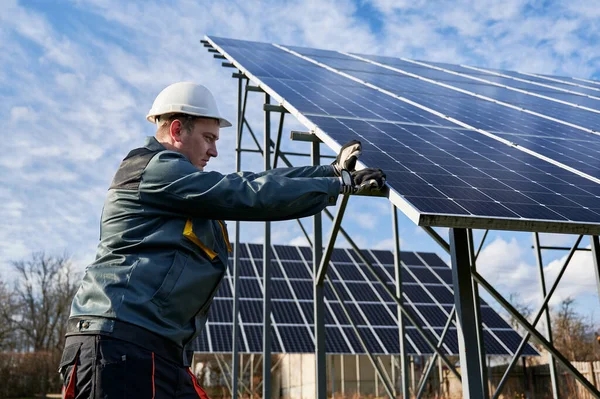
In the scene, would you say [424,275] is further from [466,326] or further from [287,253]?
[466,326]

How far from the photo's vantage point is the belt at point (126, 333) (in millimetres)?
2744

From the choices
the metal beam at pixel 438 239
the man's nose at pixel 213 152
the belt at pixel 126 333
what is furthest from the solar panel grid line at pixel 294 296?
the belt at pixel 126 333

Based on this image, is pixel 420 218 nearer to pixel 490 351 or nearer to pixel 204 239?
pixel 204 239

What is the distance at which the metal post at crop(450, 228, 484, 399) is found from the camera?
4289 millimetres

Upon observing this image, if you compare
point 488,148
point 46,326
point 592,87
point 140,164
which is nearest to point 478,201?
point 488,148

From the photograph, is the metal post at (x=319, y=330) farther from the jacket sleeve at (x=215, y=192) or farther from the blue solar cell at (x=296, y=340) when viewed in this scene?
the blue solar cell at (x=296, y=340)

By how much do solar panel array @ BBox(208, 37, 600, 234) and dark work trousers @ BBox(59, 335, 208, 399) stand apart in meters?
1.82

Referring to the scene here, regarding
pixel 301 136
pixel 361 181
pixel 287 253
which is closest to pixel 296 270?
pixel 287 253

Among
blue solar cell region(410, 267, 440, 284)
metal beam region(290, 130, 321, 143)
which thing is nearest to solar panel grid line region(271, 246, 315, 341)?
blue solar cell region(410, 267, 440, 284)

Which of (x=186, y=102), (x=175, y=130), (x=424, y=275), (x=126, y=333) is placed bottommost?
A: (x=126, y=333)

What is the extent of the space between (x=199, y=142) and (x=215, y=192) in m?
0.53

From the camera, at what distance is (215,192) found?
2.97 metres

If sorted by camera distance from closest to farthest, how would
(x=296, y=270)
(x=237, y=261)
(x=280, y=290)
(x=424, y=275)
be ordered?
(x=237, y=261), (x=280, y=290), (x=296, y=270), (x=424, y=275)

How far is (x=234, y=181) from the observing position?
303cm
